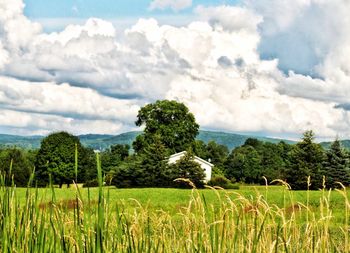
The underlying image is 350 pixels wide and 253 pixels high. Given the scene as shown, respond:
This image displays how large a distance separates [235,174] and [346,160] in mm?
52488

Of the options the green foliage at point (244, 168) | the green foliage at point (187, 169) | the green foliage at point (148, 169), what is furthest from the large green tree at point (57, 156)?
the green foliage at point (244, 168)

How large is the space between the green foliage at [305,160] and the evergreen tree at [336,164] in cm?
81

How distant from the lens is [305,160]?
57.4m

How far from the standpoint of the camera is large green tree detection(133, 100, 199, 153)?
238ft

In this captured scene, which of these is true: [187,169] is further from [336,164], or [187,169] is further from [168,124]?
[336,164]

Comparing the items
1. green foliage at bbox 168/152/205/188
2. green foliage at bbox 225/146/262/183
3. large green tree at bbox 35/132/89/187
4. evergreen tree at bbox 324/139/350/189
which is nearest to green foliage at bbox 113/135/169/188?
green foliage at bbox 168/152/205/188

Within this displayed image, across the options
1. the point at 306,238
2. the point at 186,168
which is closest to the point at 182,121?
the point at 186,168

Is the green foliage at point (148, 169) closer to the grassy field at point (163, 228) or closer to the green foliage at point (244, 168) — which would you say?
the green foliage at point (244, 168)

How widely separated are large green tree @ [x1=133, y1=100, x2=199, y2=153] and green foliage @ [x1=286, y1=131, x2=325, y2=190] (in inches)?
751

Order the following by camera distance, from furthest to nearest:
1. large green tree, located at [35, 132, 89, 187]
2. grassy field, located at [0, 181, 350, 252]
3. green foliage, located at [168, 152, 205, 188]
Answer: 1. large green tree, located at [35, 132, 89, 187]
2. green foliage, located at [168, 152, 205, 188]
3. grassy field, located at [0, 181, 350, 252]

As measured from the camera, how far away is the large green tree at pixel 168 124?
72.6m

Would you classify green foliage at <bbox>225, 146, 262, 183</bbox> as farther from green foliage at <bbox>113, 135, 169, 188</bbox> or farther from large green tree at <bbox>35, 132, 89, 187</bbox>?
large green tree at <bbox>35, 132, 89, 187</bbox>

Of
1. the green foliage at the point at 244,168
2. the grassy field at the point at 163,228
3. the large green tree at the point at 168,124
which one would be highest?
the large green tree at the point at 168,124

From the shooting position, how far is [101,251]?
263cm
